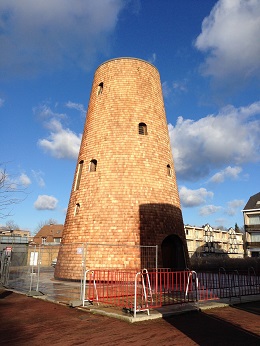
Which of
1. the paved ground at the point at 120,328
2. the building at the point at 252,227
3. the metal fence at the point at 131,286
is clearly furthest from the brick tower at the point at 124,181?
the building at the point at 252,227

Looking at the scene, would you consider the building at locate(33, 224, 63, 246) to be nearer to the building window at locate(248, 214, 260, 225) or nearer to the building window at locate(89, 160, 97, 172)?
the building window at locate(248, 214, 260, 225)

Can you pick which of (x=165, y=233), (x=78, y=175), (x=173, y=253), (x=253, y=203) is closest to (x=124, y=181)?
(x=165, y=233)

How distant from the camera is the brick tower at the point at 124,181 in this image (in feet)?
57.8

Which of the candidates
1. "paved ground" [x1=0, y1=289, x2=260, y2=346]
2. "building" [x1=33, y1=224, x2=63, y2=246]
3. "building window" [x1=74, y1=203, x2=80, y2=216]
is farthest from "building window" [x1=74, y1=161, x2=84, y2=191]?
"building" [x1=33, y1=224, x2=63, y2=246]

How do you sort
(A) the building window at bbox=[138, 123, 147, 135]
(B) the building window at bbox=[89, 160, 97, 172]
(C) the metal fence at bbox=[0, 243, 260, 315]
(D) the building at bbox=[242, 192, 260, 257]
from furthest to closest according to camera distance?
(D) the building at bbox=[242, 192, 260, 257] < (A) the building window at bbox=[138, 123, 147, 135] < (B) the building window at bbox=[89, 160, 97, 172] < (C) the metal fence at bbox=[0, 243, 260, 315]

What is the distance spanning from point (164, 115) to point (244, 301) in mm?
13933

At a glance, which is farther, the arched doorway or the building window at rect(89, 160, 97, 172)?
the building window at rect(89, 160, 97, 172)

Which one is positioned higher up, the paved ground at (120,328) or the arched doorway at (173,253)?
the arched doorway at (173,253)

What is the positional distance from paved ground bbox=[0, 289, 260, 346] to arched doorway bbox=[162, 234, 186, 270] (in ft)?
27.4

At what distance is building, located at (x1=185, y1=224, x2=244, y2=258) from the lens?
62562mm

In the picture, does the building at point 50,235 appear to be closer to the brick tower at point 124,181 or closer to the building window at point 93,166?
the brick tower at point 124,181

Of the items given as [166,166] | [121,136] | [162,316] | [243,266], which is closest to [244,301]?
[162,316]

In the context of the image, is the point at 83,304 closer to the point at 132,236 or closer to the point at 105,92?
the point at 132,236

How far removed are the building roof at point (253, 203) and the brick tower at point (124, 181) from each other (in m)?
38.5
